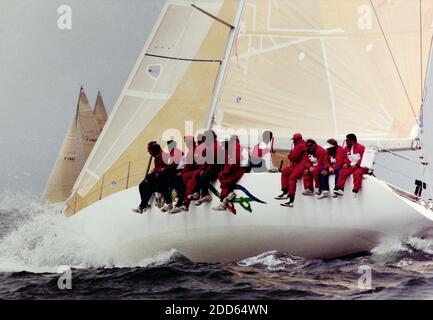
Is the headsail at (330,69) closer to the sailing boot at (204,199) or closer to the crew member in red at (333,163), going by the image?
the crew member in red at (333,163)

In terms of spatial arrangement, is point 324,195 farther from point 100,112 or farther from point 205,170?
point 100,112

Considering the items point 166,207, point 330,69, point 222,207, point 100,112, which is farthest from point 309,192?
point 100,112

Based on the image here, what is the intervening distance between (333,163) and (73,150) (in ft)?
20.3

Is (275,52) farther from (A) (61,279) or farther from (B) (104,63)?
(A) (61,279)

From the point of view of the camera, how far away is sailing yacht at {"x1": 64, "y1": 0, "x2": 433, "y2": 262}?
8422mm

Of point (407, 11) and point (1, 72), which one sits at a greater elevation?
point (407, 11)

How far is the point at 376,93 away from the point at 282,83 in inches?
36.9

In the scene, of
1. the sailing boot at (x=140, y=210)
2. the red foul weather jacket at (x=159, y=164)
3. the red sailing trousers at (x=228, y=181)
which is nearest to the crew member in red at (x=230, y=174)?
the red sailing trousers at (x=228, y=181)

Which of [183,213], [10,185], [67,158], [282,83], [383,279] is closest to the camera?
[383,279]

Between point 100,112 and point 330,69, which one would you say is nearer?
point 330,69

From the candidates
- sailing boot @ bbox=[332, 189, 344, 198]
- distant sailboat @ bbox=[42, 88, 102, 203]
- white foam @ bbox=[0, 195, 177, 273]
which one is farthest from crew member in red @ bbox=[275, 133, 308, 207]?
distant sailboat @ bbox=[42, 88, 102, 203]

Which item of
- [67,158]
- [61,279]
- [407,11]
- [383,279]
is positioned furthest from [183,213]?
[67,158]

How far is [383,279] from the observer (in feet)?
23.3

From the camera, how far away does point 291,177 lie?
7461 mm
